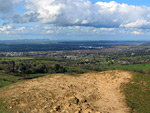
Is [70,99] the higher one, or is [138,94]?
[70,99]

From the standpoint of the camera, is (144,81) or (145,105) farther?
(144,81)

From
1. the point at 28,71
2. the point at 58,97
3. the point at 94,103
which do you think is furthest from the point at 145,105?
the point at 28,71

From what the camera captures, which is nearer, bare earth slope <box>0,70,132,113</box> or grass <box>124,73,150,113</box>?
bare earth slope <box>0,70,132,113</box>

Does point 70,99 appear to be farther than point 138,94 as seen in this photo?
No

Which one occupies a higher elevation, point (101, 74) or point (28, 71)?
point (101, 74)

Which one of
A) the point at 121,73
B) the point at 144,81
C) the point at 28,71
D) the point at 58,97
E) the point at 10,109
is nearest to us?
the point at 10,109

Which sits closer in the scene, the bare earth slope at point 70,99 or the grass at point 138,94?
the bare earth slope at point 70,99

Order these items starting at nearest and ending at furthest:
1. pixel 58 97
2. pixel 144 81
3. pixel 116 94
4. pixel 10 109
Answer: pixel 10 109 → pixel 58 97 → pixel 116 94 → pixel 144 81

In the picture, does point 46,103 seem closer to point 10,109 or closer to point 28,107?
point 28,107
